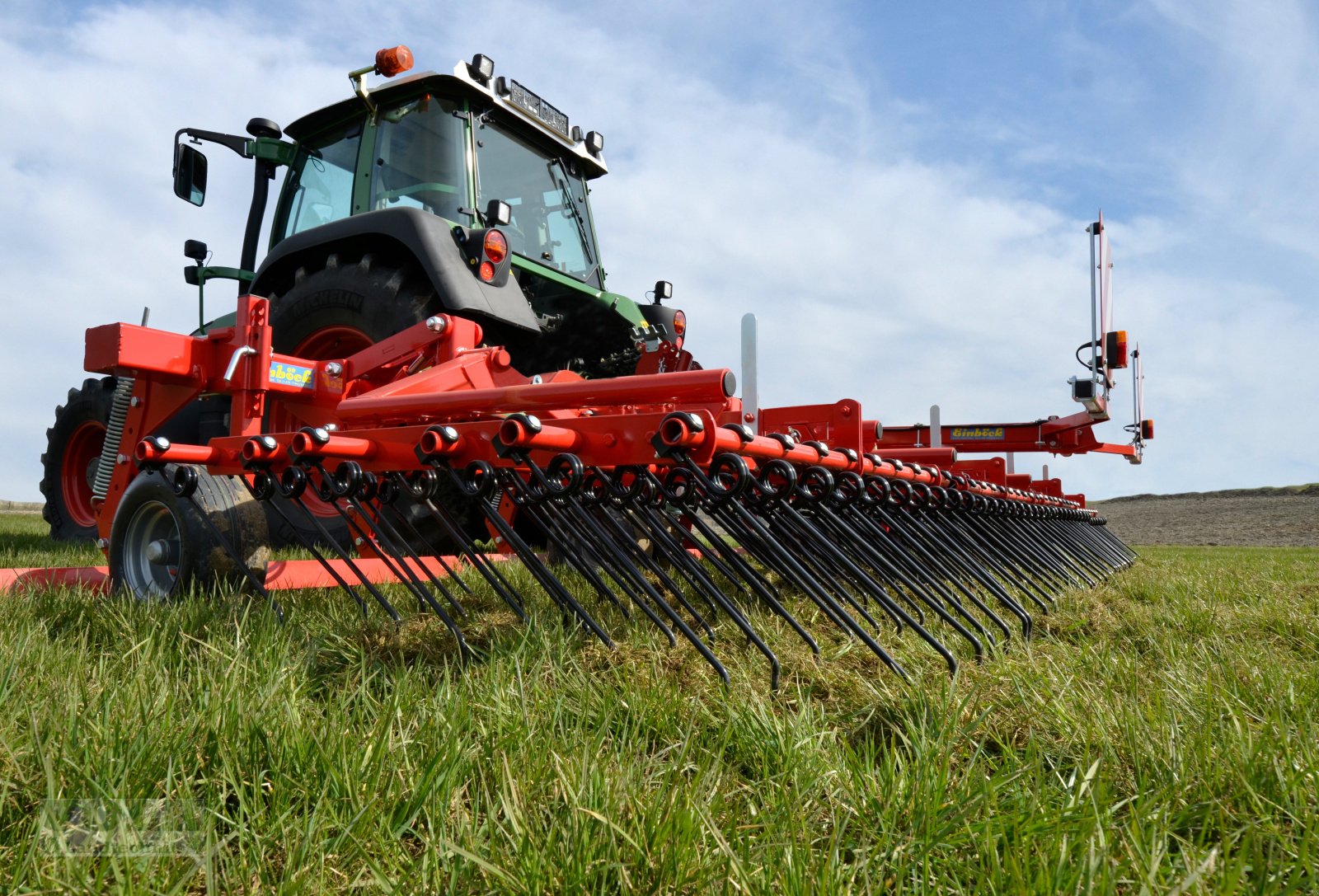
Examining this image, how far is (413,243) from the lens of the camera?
3.47m

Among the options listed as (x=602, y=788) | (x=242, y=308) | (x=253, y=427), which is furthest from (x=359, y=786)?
(x=242, y=308)

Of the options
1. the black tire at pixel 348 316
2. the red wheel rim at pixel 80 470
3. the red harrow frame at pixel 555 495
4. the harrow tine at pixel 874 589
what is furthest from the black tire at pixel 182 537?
the red wheel rim at pixel 80 470

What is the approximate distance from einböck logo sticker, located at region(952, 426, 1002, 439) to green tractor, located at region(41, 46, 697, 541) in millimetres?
2497

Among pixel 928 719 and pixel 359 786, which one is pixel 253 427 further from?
pixel 928 719

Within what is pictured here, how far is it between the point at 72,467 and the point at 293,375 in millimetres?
3263

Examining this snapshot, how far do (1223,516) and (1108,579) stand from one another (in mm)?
13138

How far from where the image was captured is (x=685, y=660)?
1.82 metres

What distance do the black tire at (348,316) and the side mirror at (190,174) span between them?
956 mm

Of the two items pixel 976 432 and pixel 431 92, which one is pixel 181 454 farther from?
pixel 976 432

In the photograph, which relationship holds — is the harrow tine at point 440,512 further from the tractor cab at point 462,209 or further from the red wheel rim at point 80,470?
the red wheel rim at point 80,470

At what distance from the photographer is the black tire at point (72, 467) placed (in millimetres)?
5227

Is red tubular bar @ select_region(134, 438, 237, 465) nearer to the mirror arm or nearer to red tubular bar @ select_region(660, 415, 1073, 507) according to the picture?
red tubular bar @ select_region(660, 415, 1073, 507)

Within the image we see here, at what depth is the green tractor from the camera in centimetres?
360

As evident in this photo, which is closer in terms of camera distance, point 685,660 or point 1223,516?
point 685,660
